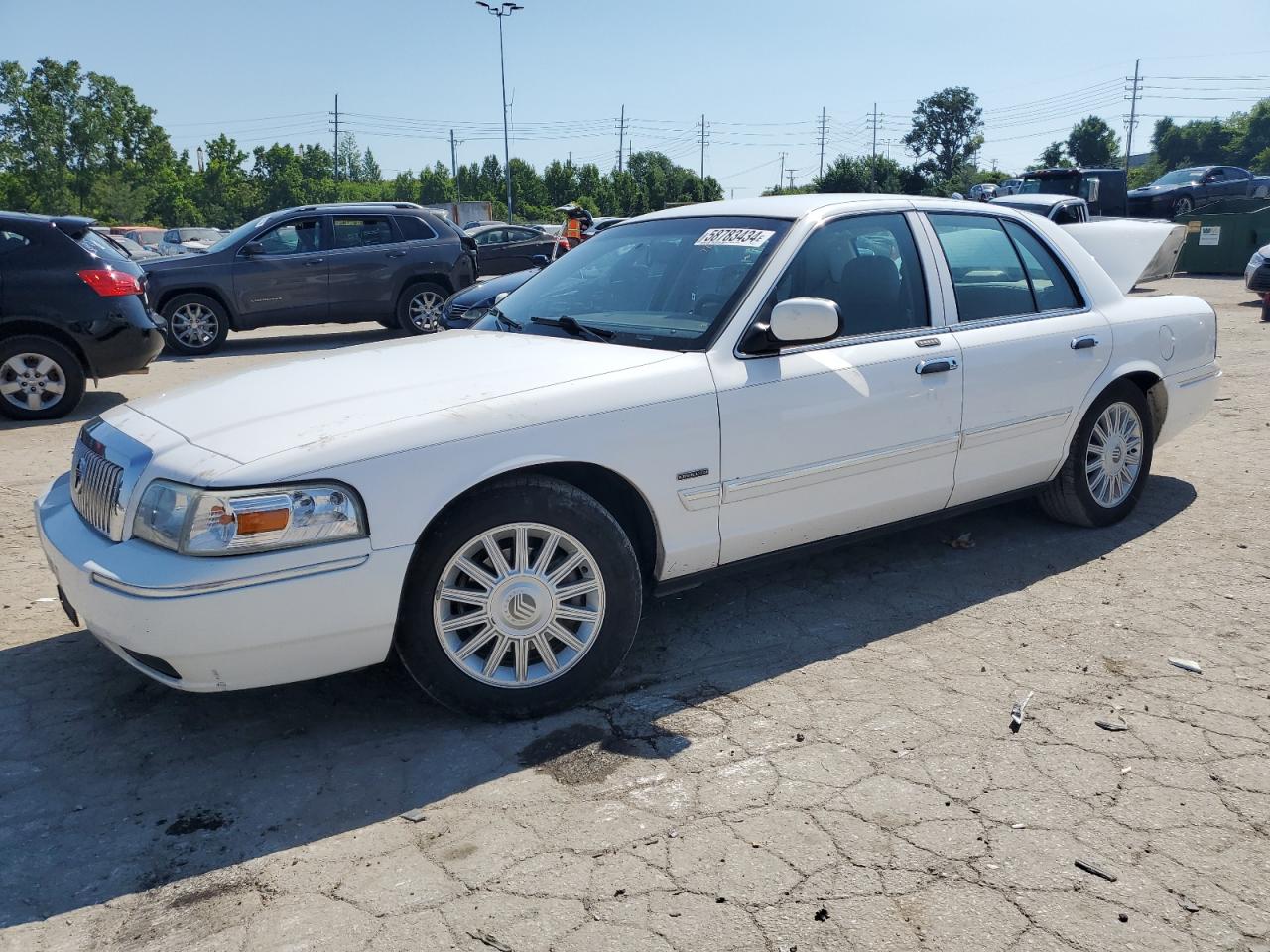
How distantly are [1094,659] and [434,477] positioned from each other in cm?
245

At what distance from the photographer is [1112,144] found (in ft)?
347

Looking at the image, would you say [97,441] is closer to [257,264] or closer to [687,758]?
[687,758]

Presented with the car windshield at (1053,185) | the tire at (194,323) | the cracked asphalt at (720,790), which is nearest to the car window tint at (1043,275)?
the cracked asphalt at (720,790)

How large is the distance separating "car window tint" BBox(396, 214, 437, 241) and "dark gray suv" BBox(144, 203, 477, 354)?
0.04 feet

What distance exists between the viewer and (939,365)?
425cm

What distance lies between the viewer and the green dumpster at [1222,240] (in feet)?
68.4

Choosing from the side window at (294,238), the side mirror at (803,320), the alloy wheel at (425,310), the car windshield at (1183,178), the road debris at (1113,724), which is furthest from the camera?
the car windshield at (1183,178)

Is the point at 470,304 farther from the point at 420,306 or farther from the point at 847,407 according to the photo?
the point at 847,407

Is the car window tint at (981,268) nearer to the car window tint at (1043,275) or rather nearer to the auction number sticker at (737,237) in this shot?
the car window tint at (1043,275)

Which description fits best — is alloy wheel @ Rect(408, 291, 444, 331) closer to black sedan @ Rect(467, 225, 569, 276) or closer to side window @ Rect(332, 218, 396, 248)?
side window @ Rect(332, 218, 396, 248)

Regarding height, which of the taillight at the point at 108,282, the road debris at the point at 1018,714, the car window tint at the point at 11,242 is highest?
the car window tint at the point at 11,242

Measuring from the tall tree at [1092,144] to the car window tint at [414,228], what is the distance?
344 feet

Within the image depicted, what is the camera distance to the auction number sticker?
4094mm

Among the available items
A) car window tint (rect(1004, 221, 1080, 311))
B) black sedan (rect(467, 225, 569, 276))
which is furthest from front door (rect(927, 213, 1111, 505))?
black sedan (rect(467, 225, 569, 276))
